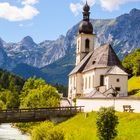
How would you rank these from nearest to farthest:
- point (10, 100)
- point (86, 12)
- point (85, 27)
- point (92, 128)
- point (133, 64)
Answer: point (92, 128), point (85, 27), point (133, 64), point (86, 12), point (10, 100)

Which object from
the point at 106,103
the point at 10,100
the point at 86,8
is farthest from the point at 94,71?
the point at 10,100

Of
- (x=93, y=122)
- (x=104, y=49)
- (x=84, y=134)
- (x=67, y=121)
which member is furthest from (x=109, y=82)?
(x=84, y=134)

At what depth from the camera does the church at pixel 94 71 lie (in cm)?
10175

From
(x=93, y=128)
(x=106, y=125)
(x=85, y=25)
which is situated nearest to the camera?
(x=106, y=125)

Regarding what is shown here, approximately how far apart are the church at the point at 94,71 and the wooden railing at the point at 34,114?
21.9 feet

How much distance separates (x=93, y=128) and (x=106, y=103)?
38.6 feet

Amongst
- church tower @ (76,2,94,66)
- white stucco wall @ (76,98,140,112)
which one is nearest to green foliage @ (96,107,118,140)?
white stucco wall @ (76,98,140,112)

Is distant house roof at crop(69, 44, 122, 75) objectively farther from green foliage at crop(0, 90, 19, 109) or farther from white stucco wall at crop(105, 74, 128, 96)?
green foliage at crop(0, 90, 19, 109)

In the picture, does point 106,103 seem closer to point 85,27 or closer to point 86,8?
point 85,27

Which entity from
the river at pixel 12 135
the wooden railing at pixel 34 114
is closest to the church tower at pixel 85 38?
the river at pixel 12 135

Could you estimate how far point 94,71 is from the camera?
11212cm

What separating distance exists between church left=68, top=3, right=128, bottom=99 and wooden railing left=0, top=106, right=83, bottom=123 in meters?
6.67

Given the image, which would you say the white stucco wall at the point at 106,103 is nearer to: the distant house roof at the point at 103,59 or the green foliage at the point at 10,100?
the distant house roof at the point at 103,59

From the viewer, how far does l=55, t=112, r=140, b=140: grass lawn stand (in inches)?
2290
